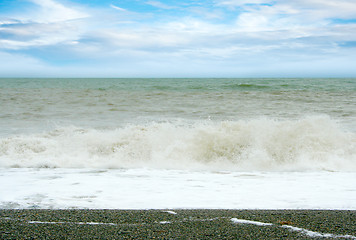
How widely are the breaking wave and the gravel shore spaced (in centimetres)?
304

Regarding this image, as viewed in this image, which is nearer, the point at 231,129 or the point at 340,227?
the point at 340,227

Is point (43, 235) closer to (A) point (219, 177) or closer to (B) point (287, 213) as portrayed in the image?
(B) point (287, 213)

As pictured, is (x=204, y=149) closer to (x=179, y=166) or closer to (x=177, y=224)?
(x=179, y=166)

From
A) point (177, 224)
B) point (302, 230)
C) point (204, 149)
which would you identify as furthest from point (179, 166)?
point (302, 230)

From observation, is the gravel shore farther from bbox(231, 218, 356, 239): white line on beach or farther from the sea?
the sea

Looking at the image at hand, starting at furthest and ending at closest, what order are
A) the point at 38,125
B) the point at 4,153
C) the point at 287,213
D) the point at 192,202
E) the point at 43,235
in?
the point at 38,125 < the point at 4,153 < the point at 192,202 < the point at 287,213 < the point at 43,235

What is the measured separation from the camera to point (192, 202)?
4180 mm

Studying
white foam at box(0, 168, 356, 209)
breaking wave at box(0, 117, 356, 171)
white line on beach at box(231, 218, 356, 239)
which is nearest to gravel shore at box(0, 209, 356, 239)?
white line on beach at box(231, 218, 356, 239)

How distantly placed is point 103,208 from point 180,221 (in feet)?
3.46

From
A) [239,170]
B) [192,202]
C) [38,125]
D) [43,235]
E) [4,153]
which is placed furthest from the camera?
[38,125]

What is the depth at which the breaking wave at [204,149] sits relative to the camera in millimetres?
6859

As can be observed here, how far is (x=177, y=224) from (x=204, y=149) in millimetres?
4775

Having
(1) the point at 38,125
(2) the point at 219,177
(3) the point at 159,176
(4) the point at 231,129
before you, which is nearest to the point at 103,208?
(3) the point at 159,176

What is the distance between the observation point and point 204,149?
7941 millimetres
